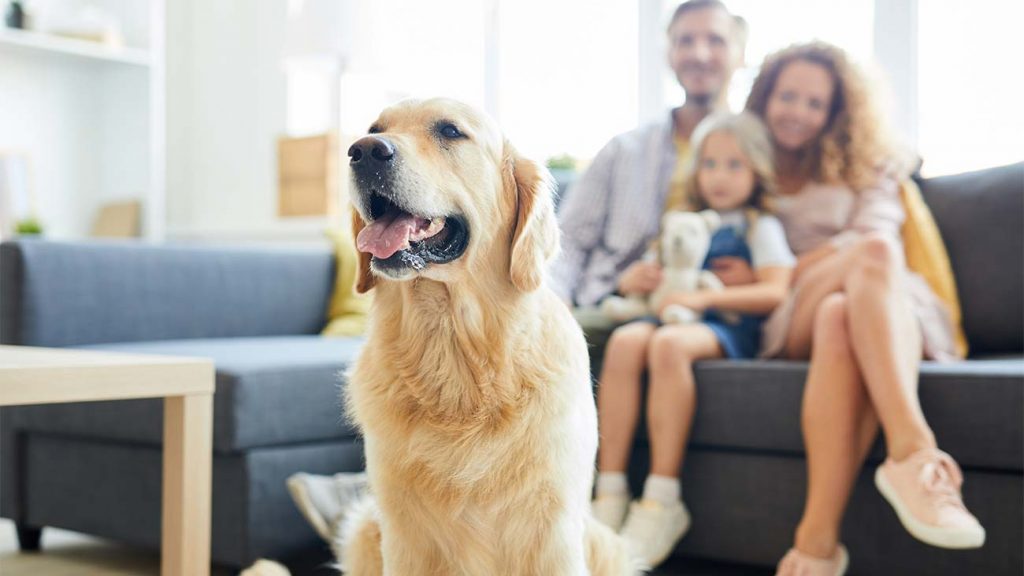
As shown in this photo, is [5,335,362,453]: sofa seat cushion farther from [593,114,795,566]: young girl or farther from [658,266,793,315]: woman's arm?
[658,266,793,315]: woman's arm

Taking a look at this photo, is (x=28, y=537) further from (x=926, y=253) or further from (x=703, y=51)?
(x=926, y=253)

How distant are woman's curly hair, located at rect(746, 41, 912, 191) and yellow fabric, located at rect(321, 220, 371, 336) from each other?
→ 123 centimetres

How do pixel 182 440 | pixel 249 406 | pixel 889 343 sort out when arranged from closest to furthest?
pixel 182 440 → pixel 889 343 → pixel 249 406

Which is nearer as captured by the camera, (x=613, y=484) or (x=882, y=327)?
(x=882, y=327)

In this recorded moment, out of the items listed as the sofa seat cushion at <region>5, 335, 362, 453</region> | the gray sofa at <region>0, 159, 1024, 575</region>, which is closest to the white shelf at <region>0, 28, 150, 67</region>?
the gray sofa at <region>0, 159, 1024, 575</region>

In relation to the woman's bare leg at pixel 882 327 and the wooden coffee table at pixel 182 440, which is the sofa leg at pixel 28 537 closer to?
the wooden coffee table at pixel 182 440

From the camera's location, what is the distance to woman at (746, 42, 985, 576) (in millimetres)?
1772

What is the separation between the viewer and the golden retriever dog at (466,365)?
129 cm

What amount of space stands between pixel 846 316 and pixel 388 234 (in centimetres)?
105

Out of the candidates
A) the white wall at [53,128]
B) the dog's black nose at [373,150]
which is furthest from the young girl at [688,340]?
the white wall at [53,128]

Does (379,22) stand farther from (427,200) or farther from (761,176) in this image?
(427,200)

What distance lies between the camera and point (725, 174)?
239 cm

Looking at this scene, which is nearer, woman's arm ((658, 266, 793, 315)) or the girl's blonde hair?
woman's arm ((658, 266, 793, 315))

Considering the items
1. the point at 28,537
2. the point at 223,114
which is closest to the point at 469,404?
the point at 28,537
